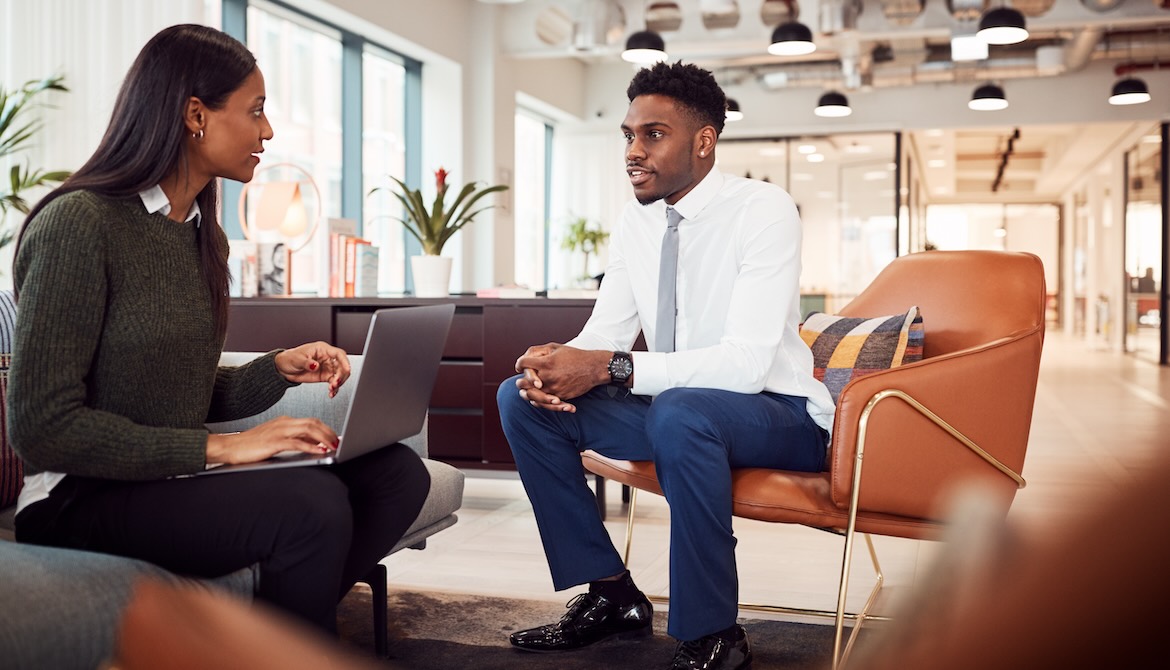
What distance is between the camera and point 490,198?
9180mm

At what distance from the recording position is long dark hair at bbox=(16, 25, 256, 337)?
5.13ft

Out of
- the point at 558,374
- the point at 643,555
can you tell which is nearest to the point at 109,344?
the point at 558,374

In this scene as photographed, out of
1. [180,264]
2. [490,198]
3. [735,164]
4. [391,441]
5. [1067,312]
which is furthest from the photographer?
[1067,312]

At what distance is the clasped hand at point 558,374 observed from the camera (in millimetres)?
2127

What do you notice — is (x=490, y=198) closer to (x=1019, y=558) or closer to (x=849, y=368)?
(x=849, y=368)

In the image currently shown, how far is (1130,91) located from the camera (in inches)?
382

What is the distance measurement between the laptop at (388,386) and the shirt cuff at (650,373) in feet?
1.35

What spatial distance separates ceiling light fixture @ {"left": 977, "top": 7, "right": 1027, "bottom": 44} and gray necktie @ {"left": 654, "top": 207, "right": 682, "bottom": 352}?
5.39 meters

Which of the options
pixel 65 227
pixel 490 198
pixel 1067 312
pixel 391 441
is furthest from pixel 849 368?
pixel 1067 312

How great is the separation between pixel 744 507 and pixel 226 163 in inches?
44.1

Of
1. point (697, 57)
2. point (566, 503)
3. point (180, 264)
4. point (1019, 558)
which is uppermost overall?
point (697, 57)

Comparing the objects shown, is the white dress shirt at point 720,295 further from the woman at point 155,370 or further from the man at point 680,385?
the woman at point 155,370

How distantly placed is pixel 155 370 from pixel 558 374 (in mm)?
806

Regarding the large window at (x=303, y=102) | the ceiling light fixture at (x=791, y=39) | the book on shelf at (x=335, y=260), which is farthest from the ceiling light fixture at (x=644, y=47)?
the book on shelf at (x=335, y=260)
